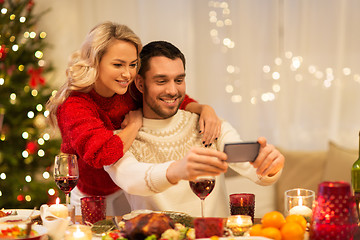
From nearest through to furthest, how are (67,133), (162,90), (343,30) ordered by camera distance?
(67,133) → (162,90) → (343,30)

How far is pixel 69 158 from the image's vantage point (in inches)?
69.7

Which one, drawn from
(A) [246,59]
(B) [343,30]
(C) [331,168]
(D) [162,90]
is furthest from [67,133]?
(B) [343,30]

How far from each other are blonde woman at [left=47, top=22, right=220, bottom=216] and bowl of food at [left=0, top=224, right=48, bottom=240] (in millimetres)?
440

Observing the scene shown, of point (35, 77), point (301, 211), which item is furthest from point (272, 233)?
point (35, 77)

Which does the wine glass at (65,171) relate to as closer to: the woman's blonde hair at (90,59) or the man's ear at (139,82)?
the woman's blonde hair at (90,59)

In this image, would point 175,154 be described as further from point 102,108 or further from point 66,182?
point 66,182

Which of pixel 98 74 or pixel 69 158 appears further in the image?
pixel 98 74

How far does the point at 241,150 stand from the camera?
1.53 meters

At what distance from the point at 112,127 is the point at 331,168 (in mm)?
1889

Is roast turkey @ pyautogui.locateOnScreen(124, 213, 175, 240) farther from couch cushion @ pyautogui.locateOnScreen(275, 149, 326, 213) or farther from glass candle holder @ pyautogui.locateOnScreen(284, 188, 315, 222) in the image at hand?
couch cushion @ pyautogui.locateOnScreen(275, 149, 326, 213)

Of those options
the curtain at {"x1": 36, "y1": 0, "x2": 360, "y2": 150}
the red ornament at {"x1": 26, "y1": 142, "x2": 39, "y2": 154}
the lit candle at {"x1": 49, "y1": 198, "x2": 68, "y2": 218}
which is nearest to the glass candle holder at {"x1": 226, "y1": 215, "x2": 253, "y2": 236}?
the lit candle at {"x1": 49, "y1": 198, "x2": 68, "y2": 218}

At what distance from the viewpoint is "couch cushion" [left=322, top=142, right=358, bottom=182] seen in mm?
3352

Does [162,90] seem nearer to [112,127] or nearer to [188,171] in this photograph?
[112,127]

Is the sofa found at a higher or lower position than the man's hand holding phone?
lower
